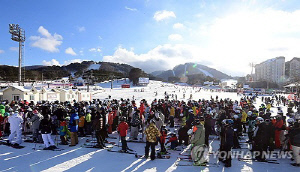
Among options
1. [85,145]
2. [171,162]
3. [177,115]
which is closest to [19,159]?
[85,145]

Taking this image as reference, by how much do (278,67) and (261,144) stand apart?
14528cm

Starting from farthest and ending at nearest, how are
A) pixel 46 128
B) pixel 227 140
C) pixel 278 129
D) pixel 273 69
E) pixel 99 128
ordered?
1. pixel 273 69
2. pixel 99 128
3. pixel 278 129
4. pixel 46 128
5. pixel 227 140

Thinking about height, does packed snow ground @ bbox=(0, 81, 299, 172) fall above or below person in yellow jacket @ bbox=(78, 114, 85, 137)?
below

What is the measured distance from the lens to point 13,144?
316 inches

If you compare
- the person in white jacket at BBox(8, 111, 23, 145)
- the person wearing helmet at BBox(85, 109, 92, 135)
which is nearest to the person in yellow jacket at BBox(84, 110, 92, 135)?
the person wearing helmet at BBox(85, 109, 92, 135)

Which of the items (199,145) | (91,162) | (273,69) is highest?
(273,69)

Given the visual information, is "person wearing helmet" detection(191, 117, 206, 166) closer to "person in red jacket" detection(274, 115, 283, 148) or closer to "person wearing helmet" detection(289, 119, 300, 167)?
"person wearing helmet" detection(289, 119, 300, 167)

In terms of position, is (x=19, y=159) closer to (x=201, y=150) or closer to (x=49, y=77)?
(x=201, y=150)

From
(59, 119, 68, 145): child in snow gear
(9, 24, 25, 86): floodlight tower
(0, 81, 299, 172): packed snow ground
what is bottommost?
(0, 81, 299, 172): packed snow ground

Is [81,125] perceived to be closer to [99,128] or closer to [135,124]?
[99,128]

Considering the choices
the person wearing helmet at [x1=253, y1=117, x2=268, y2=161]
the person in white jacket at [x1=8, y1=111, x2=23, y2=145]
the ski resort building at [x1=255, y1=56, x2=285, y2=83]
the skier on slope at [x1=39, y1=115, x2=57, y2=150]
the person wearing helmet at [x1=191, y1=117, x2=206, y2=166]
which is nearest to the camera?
the person wearing helmet at [x1=191, y1=117, x2=206, y2=166]

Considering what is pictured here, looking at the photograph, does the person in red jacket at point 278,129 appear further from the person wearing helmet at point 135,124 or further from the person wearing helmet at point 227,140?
the person wearing helmet at point 135,124

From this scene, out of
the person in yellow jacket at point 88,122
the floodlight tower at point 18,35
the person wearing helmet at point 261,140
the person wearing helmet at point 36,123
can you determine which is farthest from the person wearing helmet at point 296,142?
the floodlight tower at point 18,35

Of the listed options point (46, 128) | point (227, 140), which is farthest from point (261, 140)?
point (46, 128)
